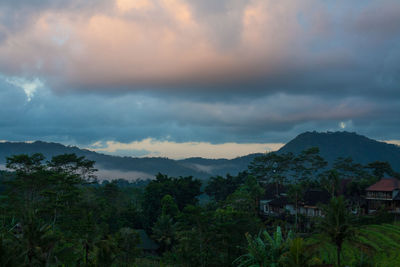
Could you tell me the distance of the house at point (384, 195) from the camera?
76725 millimetres

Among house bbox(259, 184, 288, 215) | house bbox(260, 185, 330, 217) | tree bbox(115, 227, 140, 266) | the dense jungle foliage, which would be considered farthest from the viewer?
house bbox(259, 184, 288, 215)

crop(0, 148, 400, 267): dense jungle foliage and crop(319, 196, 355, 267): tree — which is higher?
crop(319, 196, 355, 267): tree

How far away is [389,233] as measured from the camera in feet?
182

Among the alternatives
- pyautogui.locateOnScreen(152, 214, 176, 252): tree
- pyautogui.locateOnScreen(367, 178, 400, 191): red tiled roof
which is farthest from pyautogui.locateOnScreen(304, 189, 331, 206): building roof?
pyautogui.locateOnScreen(152, 214, 176, 252): tree

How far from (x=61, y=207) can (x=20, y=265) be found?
36.7 m

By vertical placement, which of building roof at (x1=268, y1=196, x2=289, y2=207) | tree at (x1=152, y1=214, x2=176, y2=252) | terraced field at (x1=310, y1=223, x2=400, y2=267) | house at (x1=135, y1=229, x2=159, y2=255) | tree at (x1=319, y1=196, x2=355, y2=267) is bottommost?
house at (x1=135, y1=229, x2=159, y2=255)

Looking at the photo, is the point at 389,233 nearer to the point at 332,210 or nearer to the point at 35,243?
the point at 332,210

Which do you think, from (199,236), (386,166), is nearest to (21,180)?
(199,236)

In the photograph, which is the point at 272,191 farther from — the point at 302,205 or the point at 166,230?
the point at 166,230

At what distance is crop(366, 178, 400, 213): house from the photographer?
7672 cm

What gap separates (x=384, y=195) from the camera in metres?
78.4

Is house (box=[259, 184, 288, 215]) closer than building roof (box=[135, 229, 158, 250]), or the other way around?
building roof (box=[135, 229, 158, 250])

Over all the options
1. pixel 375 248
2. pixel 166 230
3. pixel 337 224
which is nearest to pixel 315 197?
pixel 375 248

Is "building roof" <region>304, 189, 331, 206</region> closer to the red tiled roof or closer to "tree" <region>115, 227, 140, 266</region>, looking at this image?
the red tiled roof
